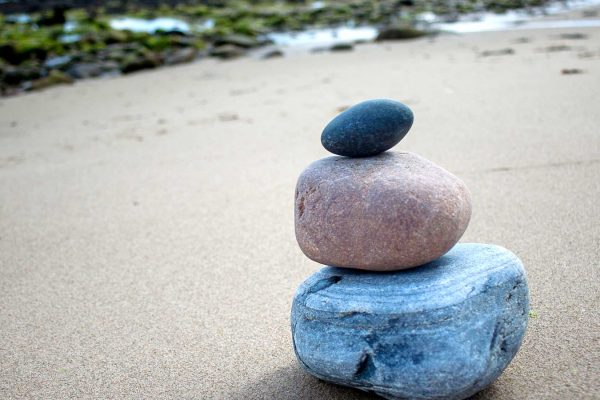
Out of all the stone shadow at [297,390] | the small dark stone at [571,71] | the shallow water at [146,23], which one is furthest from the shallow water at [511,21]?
the stone shadow at [297,390]

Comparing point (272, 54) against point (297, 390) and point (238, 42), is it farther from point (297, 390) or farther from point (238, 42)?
point (297, 390)

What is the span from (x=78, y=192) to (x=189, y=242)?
1273 mm

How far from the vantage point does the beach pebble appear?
82.7 inches

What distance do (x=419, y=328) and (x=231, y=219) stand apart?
1929 mm

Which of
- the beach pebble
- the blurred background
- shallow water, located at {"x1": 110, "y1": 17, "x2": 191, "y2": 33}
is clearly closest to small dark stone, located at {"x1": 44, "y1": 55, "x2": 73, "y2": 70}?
the blurred background

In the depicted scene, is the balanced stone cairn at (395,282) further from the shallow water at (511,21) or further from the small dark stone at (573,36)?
the shallow water at (511,21)

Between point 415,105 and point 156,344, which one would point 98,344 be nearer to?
point 156,344

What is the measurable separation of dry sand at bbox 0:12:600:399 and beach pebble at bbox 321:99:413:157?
74 cm

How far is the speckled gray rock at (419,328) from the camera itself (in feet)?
5.97

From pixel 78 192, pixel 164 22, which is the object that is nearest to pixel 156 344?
pixel 78 192

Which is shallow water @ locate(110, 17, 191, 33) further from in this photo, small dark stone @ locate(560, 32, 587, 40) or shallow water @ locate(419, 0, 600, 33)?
small dark stone @ locate(560, 32, 587, 40)

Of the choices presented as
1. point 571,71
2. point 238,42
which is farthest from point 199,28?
point 571,71

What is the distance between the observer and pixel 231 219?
3617mm

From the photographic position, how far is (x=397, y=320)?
6.05 feet
